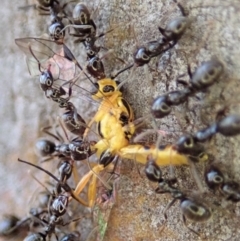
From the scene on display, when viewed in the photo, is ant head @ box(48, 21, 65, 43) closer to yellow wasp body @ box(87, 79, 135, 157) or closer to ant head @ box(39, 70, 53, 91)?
ant head @ box(39, 70, 53, 91)

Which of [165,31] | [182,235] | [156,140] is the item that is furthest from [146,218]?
[165,31]

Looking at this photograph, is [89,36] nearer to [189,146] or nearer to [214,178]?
[189,146]

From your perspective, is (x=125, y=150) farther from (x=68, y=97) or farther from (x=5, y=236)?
(x=5, y=236)

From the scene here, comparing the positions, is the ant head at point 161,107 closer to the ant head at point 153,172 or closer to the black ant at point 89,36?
the ant head at point 153,172

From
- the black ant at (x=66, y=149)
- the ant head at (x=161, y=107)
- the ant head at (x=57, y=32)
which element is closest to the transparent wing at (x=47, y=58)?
the ant head at (x=57, y=32)

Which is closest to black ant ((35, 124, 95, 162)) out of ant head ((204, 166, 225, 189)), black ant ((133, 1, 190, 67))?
black ant ((133, 1, 190, 67))
